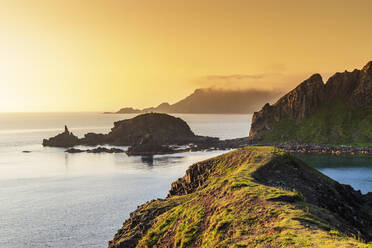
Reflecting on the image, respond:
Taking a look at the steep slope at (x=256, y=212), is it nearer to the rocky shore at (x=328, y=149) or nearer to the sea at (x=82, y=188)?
the sea at (x=82, y=188)

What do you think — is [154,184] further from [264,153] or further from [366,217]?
[366,217]

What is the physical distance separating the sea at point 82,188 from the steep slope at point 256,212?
61.3 feet

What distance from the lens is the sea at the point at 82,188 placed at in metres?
62.2

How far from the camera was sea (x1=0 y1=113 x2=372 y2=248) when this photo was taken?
6225 centimetres

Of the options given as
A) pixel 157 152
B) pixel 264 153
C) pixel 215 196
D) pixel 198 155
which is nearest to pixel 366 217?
pixel 264 153

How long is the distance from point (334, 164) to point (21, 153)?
174681 millimetres

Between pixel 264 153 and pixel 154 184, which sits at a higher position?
pixel 264 153

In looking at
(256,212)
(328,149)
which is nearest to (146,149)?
(328,149)

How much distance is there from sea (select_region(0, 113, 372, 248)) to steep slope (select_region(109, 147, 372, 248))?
1867 centimetres

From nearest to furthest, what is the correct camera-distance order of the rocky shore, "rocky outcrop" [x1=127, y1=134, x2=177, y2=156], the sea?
the sea → the rocky shore → "rocky outcrop" [x1=127, y1=134, x2=177, y2=156]

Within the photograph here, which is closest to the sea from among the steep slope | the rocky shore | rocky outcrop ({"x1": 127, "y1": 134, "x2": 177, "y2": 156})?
rocky outcrop ({"x1": 127, "y1": 134, "x2": 177, "y2": 156})

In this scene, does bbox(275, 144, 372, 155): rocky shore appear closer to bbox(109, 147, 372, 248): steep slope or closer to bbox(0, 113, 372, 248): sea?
bbox(0, 113, 372, 248): sea

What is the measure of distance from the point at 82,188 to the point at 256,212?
84.1 metres

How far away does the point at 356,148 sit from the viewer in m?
164
